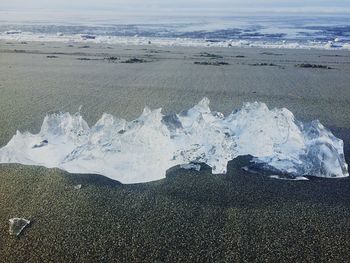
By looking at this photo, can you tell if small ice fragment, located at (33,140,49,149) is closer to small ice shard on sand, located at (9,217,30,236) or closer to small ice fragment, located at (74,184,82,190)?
small ice fragment, located at (74,184,82,190)

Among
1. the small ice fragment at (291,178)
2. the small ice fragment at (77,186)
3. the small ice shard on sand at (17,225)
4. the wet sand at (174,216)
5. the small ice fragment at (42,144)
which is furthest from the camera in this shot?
the small ice fragment at (42,144)

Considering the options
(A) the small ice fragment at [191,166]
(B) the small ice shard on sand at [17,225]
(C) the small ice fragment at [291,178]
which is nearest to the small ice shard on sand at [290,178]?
(C) the small ice fragment at [291,178]

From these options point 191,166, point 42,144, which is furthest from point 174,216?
point 42,144

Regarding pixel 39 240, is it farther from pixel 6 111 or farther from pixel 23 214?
pixel 6 111

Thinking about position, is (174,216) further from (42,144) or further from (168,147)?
(42,144)

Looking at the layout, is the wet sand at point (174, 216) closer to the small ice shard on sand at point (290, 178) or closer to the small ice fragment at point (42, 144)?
the small ice shard on sand at point (290, 178)

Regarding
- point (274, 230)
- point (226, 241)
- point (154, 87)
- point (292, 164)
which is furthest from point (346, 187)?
point (154, 87)
